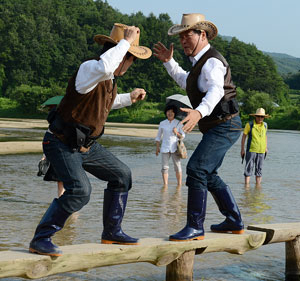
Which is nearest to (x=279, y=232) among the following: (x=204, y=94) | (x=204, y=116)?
(x=204, y=116)

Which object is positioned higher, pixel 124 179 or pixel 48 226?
pixel 124 179

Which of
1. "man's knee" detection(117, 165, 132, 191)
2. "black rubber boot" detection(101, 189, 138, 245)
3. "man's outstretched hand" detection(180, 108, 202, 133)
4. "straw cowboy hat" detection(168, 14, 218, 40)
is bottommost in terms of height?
"black rubber boot" detection(101, 189, 138, 245)

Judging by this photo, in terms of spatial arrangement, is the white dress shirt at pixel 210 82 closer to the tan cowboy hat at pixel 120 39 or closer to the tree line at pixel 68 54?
the tan cowboy hat at pixel 120 39

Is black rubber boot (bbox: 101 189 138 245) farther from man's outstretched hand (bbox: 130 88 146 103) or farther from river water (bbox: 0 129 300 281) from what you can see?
man's outstretched hand (bbox: 130 88 146 103)

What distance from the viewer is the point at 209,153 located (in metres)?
5.18

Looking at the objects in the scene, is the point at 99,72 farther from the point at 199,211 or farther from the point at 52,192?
the point at 52,192

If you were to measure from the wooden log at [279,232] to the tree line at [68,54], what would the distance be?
116614mm

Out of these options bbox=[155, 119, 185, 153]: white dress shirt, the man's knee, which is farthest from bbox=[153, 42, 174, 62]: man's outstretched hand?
bbox=[155, 119, 185, 153]: white dress shirt

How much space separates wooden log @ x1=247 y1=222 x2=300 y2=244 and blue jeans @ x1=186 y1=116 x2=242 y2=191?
0.82m

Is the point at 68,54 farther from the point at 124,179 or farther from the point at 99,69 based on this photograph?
the point at 99,69

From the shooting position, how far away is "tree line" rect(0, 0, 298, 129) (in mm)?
133250

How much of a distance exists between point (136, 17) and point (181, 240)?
196509 mm

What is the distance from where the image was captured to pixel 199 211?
5238mm

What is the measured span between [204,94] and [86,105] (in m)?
1.21
